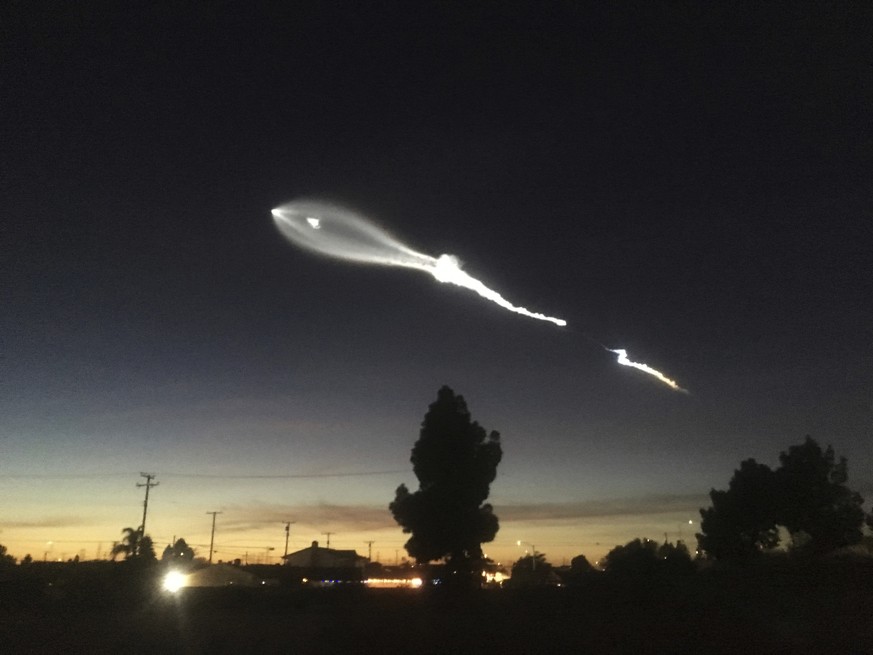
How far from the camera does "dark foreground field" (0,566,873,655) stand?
2506 centimetres

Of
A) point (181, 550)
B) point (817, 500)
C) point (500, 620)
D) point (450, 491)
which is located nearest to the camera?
point (500, 620)

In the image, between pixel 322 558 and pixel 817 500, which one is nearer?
pixel 817 500

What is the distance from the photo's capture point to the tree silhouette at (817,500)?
5366 cm

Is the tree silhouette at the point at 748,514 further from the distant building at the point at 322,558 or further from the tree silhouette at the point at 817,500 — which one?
the distant building at the point at 322,558

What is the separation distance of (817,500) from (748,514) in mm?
4602

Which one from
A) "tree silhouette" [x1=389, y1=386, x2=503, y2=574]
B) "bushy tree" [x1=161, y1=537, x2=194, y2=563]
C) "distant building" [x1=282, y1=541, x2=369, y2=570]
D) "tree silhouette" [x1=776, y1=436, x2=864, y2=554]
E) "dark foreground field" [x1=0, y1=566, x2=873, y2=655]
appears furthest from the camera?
"bushy tree" [x1=161, y1=537, x2=194, y2=563]

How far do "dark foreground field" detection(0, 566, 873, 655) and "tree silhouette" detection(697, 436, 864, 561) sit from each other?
20012mm

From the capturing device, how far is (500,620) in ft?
93.1

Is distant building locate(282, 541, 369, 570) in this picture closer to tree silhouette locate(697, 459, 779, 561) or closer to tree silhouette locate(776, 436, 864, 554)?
tree silhouette locate(697, 459, 779, 561)

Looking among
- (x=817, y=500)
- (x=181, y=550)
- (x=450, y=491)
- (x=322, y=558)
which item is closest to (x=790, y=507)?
(x=817, y=500)

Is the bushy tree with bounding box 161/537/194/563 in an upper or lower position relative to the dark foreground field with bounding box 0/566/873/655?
upper

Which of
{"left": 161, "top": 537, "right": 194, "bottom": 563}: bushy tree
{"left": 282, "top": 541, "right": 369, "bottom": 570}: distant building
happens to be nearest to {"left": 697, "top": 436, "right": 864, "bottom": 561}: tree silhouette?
{"left": 282, "top": 541, "right": 369, "bottom": 570}: distant building

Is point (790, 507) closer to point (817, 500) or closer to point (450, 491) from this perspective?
point (817, 500)

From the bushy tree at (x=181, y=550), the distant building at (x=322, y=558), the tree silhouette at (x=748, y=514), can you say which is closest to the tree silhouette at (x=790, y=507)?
the tree silhouette at (x=748, y=514)
